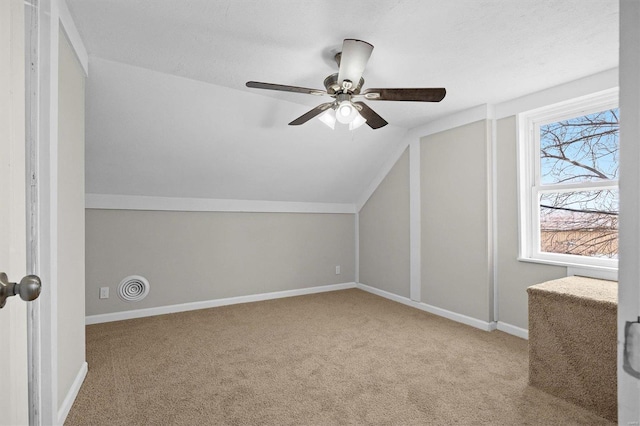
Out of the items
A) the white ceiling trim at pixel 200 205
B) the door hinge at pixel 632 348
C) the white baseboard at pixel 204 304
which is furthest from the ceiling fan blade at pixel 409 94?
the white baseboard at pixel 204 304

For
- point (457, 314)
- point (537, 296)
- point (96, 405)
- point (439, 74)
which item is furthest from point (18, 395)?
point (457, 314)

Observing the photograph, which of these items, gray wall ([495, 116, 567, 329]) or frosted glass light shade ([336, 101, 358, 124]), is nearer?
frosted glass light shade ([336, 101, 358, 124])

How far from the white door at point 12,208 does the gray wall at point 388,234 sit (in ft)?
12.1

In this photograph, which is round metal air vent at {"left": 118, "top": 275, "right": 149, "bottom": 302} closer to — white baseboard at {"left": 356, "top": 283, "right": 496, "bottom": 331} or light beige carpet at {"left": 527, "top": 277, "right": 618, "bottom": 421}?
white baseboard at {"left": 356, "top": 283, "right": 496, "bottom": 331}

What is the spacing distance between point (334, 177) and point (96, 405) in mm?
3254

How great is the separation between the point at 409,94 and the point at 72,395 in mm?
2692

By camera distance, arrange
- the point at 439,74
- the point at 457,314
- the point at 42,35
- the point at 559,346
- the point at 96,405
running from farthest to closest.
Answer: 1. the point at 457,314
2. the point at 439,74
3. the point at 559,346
4. the point at 96,405
5. the point at 42,35

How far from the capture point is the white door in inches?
26.9

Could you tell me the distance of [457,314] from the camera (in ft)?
11.0

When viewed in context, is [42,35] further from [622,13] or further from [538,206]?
[538,206]

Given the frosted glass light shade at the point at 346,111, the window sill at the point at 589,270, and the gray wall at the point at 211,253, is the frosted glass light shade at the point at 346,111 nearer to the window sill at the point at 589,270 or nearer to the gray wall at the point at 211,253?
the window sill at the point at 589,270

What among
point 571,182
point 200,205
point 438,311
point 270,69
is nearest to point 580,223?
point 571,182

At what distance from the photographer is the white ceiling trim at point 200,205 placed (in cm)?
331

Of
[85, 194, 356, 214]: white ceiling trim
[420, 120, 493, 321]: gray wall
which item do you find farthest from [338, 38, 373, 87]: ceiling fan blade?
[85, 194, 356, 214]: white ceiling trim
